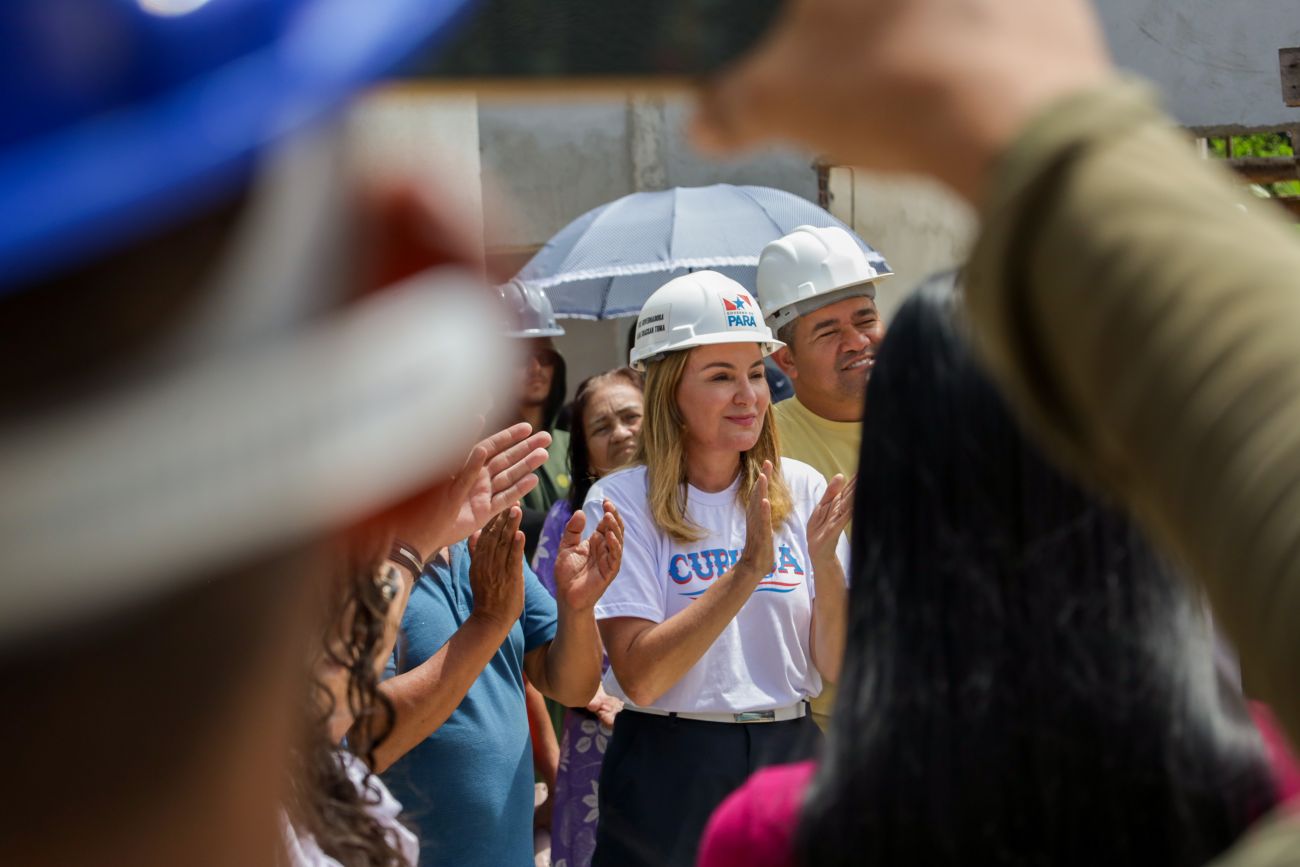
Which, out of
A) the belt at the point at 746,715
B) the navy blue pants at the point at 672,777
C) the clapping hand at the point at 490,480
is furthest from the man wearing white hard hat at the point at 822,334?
the clapping hand at the point at 490,480

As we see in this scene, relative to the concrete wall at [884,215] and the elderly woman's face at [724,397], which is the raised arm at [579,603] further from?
the concrete wall at [884,215]

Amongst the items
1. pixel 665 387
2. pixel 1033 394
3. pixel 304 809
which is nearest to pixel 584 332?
pixel 665 387

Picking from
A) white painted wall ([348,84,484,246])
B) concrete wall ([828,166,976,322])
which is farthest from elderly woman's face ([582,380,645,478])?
white painted wall ([348,84,484,246])

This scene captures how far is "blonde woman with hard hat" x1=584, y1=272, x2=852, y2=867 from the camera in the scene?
3498mm

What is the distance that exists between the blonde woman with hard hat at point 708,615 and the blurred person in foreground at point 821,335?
331 mm

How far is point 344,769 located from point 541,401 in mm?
4433

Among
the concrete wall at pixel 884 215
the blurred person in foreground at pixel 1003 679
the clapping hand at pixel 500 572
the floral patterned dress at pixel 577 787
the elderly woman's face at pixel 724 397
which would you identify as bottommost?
the concrete wall at pixel 884 215

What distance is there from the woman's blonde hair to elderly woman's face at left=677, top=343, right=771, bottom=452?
0.03 metres

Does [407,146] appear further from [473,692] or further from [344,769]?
[473,692]

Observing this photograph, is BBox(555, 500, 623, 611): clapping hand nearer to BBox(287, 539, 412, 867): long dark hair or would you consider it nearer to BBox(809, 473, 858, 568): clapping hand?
BBox(809, 473, 858, 568): clapping hand

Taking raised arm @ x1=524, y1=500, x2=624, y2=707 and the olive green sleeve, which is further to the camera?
raised arm @ x1=524, y1=500, x2=624, y2=707

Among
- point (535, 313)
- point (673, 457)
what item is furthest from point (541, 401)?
point (673, 457)

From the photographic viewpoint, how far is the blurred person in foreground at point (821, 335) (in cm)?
442

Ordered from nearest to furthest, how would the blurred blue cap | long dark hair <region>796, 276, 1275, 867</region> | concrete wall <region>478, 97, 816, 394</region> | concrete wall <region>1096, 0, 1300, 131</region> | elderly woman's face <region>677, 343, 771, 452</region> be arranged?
1. the blurred blue cap
2. long dark hair <region>796, 276, 1275, 867</region>
3. elderly woman's face <region>677, 343, 771, 452</region>
4. concrete wall <region>1096, 0, 1300, 131</region>
5. concrete wall <region>478, 97, 816, 394</region>
